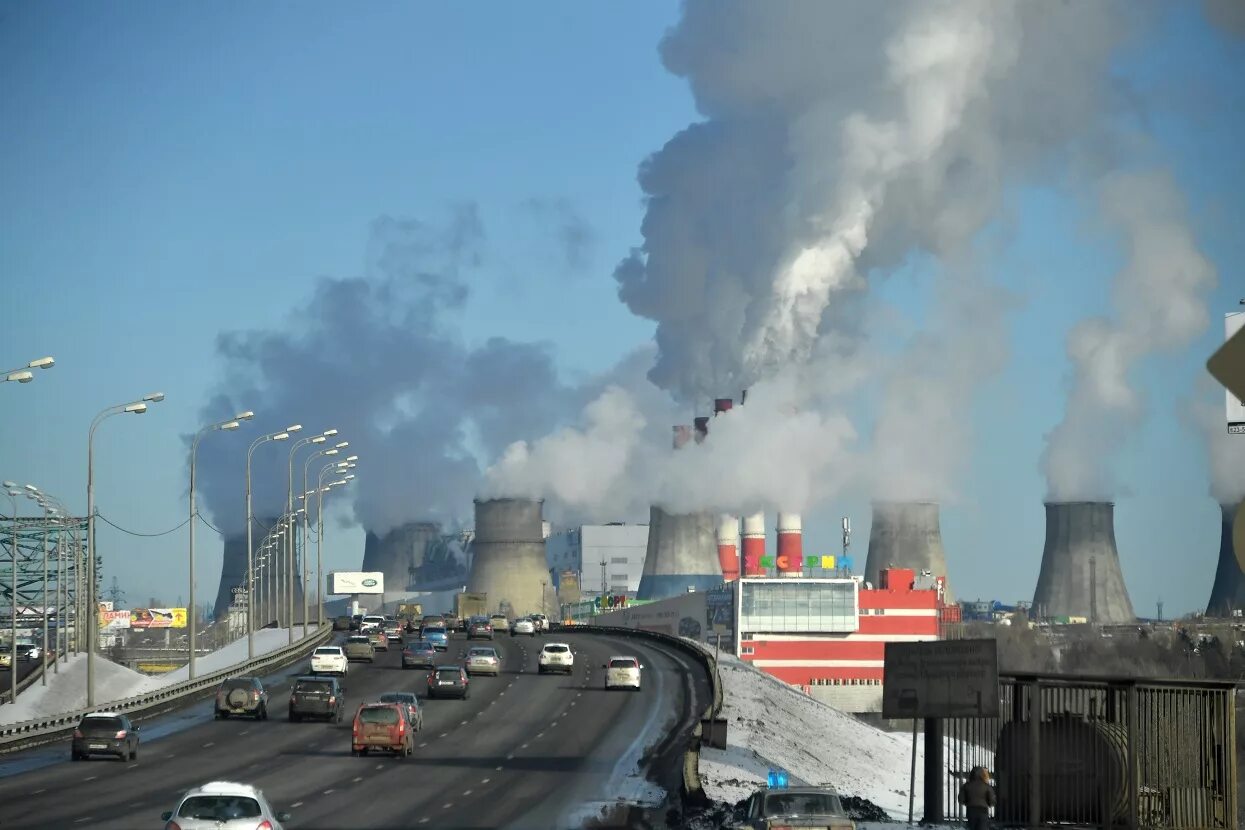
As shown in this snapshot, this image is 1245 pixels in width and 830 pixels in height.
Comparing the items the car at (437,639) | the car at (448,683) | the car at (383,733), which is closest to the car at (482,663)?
the car at (448,683)

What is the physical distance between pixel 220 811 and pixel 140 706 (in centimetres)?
4359

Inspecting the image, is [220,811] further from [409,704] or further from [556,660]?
[556,660]

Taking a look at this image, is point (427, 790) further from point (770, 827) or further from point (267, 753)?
point (770, 827)

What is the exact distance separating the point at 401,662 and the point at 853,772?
36.9 m

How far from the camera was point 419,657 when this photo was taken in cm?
9206

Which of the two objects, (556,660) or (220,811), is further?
(556,660)

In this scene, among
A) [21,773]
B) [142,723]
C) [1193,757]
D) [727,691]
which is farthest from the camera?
[727,691]

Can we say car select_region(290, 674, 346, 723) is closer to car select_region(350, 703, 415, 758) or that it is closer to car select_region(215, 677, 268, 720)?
car select_region(215, 677, 268, 720)

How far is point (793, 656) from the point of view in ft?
599

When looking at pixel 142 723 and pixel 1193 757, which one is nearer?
pixel 1193 757

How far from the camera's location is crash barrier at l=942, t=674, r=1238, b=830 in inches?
1275

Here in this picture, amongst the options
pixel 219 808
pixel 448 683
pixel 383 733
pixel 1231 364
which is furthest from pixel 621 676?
pixel 1231 364

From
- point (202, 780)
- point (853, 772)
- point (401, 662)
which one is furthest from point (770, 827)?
point (401, 662)

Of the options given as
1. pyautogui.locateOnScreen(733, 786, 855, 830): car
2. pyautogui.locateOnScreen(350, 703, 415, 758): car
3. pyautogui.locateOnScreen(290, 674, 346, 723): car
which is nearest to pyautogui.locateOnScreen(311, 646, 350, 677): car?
pyautogui.locateOnScreen(290, 674, 346, 723): car
